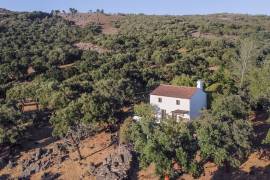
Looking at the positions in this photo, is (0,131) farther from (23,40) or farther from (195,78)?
(23,40)

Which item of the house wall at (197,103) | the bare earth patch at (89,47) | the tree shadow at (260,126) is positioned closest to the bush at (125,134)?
the house wall at (197,103)

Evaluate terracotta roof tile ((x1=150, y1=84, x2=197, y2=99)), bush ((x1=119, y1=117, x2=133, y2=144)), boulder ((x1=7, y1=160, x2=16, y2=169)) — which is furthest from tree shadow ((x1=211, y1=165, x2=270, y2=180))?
boulder ((x1=7, y1=160, x2=16, y2=169))

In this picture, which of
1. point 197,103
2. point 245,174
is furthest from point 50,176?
point 245,174

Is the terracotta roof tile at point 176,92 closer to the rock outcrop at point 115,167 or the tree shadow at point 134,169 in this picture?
the rock outcrop at point 115,167

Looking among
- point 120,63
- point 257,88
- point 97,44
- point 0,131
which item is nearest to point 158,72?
point 120,63

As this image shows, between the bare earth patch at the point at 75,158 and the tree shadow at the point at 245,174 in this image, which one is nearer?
the tree shadow at the point at 245,174

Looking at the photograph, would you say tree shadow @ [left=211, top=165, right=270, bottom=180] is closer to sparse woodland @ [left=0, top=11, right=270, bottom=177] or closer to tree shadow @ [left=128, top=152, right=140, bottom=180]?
sparse woodland @ [left=0, top=11, right=270, bottom=177]
